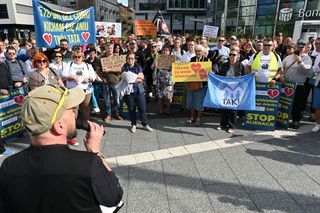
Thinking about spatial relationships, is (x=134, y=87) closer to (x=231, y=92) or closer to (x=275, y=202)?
(x=231, y=92)

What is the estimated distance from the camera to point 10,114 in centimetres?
543

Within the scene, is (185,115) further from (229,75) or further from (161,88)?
(229,75)

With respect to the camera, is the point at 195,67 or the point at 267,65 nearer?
the point at 267,65

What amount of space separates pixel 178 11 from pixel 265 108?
5942cm

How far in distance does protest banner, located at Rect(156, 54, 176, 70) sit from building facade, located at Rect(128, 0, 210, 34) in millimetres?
54882

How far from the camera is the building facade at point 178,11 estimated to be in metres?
59.9

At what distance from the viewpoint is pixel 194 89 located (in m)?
6.25

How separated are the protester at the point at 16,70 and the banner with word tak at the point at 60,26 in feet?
1.96

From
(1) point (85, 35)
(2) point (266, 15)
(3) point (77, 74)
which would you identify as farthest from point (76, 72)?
(2) point (266, 15)

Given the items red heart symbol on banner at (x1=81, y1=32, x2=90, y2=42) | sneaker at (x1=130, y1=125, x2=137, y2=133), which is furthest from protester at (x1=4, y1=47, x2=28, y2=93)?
sneaker at (x1=130, y1=125, x2=137, y2=133)

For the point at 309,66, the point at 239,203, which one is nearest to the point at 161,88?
the point at 309,66

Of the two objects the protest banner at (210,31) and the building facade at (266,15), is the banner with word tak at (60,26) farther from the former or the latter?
the building facade at (266,15)

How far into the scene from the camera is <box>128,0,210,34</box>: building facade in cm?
5994

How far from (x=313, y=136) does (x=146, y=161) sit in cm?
361
